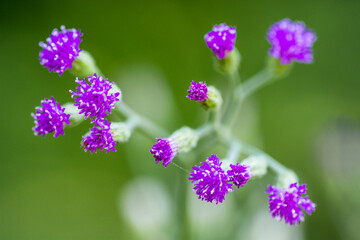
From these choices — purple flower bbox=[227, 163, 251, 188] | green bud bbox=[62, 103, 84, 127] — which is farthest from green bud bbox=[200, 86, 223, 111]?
green bud bbox=[62, 103, 84, 127]

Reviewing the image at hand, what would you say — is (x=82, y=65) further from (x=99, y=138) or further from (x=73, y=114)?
(x=99, y=138)

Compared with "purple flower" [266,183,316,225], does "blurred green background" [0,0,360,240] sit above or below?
above

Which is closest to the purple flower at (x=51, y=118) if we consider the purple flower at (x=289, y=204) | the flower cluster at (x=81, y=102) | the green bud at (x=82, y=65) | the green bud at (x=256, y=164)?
the flower cluster at (x=81, y=102)

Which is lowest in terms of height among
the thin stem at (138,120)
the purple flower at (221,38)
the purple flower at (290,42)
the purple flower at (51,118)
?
the purple flower at (51,118)

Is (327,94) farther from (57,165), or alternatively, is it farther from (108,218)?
(57,165)

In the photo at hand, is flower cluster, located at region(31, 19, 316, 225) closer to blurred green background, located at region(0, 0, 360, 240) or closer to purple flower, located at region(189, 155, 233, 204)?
purple flower, located at region(189, 155, 233, 204)

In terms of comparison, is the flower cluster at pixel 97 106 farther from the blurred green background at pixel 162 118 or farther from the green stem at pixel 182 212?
the blurred green background at pixel 162 118
